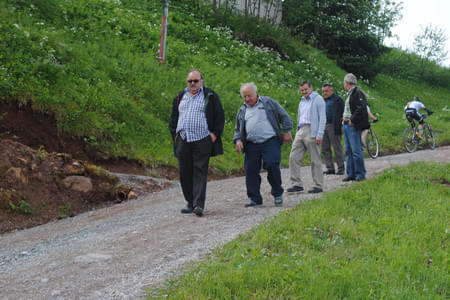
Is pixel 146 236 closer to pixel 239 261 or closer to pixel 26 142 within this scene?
pixel 239 261

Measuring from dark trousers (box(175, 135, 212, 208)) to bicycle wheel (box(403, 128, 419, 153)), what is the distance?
1243cm

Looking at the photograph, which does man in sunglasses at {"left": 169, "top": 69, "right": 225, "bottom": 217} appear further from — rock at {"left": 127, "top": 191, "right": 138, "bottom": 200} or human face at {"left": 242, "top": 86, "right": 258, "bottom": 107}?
rock at {"left": 127, "top": 191, "right": 138, "bottom": 200}

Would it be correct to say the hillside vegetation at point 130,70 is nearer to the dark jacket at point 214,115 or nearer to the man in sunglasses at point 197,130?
the man in sunglasses at point 197,130

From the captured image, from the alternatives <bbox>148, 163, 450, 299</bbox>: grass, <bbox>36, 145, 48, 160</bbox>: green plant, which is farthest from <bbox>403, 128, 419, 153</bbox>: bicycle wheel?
<bbox>36, 145, 48, 160</bbox>: green plant

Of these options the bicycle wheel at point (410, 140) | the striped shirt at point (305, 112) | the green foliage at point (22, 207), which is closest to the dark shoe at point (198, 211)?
the striped shirt at point (305, 112)

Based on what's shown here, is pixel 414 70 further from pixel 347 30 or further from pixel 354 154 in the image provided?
pixel 354 154

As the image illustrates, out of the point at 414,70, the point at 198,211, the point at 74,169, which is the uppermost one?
the point at 414,70

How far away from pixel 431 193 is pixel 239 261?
4603 mm

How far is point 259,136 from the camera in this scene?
740 centimetres

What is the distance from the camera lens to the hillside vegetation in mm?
10547

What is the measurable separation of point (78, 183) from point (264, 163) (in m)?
→ 3.71

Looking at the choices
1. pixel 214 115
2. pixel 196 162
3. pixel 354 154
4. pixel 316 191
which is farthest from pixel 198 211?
pixel 354 154

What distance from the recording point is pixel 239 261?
4406 mm

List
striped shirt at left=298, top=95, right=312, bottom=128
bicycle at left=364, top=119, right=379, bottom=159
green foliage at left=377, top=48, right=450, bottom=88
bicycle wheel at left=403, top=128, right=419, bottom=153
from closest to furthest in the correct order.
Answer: striped shirt at left=298, top=95, right=312, bottom=128
bicycle at left=364, top=119, right=379, bottom=159
bicycle wheel at left=403, top=128, right=419, bottom=153
green foliage at left=377, top=48, right=450, bottom=88
